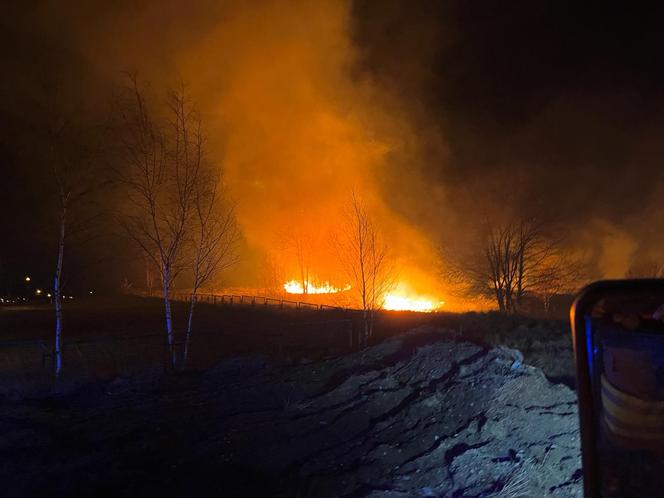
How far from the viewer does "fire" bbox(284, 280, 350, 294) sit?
51787mm

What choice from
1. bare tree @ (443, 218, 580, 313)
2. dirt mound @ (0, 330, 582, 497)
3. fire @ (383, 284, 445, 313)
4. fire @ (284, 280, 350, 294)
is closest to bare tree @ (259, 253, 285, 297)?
fire @ (284, 280, 350, 294)

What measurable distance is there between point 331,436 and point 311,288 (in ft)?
156

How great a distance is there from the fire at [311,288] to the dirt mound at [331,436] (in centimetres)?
3764

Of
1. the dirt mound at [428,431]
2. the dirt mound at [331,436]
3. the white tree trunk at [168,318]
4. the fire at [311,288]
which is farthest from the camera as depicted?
the fire at [311,288]

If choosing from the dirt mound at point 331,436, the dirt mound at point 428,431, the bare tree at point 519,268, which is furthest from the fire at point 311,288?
the dirt mound at point 428,431

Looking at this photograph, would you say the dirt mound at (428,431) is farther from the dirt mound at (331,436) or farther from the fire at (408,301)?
the fire at (408,301)

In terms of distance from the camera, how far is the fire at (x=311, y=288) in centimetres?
5179

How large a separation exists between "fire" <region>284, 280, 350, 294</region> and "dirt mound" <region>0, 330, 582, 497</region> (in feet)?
123

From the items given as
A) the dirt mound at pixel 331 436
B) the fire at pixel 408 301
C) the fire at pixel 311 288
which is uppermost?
the fire at pixel 311 288

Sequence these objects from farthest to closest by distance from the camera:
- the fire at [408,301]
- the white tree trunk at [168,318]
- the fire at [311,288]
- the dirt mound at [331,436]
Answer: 1. the fire at [311,288]
2. the fire at [408,301]
3. the white tree trunk at [168,318]
4. the dirt mound at [331,436]

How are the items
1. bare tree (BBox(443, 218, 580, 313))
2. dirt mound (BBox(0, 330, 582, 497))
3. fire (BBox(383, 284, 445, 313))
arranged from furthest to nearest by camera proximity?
1. fire (BBox(383, 284, 445, 313))
2. bare tree (BBox(443, 218, 580, 313))
3. dirt mound (BBox(0, 330, 582, 497))

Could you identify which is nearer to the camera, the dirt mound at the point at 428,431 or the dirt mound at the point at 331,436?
the dirt mound at the point at 428,431

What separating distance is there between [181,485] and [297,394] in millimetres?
3907

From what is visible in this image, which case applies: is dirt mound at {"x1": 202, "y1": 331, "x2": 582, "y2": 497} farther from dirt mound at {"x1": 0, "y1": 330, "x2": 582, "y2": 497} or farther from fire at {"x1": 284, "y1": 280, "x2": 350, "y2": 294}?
fire at {"x1": 284, "y1": 280, "x2": 350, "y2": 294}
